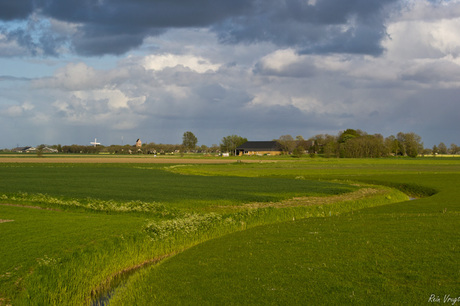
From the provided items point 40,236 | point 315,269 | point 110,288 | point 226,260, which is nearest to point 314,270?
point 315,269

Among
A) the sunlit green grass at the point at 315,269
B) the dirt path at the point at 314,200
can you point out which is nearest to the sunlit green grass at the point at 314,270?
the sunlit green grass at the point at 315,269

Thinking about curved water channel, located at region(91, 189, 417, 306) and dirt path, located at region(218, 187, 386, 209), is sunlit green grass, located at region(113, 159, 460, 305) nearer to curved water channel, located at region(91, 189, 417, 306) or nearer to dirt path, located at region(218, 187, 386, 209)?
curved water channel, located at region(91, 189, 417, 306)

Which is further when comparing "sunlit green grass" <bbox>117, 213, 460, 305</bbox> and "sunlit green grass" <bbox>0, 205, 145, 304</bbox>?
"sunlit green grass" <bbox>0, 205, 145, 304</bbox>

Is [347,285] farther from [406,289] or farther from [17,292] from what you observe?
[17,292]

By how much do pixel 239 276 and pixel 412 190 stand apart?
49.1m

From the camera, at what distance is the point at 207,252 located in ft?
61.1

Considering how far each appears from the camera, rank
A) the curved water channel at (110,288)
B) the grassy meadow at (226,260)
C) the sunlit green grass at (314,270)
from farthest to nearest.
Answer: the curved water channel at (110,288), the grassy meadow at (226,260), the sunlit green grass at (314,270)

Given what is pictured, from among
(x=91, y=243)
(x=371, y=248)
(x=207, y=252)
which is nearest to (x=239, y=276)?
(x=207, y=252)

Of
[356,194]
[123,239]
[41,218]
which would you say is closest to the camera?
[123,239]

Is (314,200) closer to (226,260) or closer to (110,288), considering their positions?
(226,260)

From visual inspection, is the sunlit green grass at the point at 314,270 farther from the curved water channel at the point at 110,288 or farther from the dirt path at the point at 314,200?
the dirt path at the point at 314,200

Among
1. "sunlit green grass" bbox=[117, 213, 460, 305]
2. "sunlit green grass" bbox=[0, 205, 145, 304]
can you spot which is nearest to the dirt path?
"sunlit green grass" bbox=[0, 205, 145, 304]

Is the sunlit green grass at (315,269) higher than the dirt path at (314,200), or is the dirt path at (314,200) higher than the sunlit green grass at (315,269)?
the sunlit green grass at (315,269)

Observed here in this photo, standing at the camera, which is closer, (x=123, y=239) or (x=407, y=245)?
(x=407, y=245)
